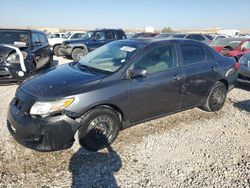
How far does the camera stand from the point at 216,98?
553 centimetres

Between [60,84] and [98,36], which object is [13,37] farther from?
[98,36]

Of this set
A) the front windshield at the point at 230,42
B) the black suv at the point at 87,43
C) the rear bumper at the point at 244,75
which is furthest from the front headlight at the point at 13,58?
the front windshield at the point at 230,42

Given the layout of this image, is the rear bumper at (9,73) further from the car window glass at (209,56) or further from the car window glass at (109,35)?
the car window glass at (109,35)

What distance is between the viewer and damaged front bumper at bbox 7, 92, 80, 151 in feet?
11.0

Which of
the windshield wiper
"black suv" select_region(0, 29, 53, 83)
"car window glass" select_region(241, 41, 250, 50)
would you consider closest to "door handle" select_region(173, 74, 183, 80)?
the windshield wiper

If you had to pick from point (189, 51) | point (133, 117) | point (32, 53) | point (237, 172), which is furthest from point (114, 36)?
point (237, 172)

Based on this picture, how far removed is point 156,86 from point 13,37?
610 centimetres

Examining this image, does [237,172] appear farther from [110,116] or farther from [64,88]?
[64,88]

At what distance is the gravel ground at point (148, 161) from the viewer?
3.21 metres

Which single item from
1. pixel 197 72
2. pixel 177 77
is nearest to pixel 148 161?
pixel 177 77

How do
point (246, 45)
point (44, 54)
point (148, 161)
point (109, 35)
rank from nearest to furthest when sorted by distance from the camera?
point (148, 161) → point (44, 54) → point (246, 45) → point (109, 35)

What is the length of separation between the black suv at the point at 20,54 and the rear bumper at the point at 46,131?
3.87 metres

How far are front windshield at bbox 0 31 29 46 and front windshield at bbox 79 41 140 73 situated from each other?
4.36m

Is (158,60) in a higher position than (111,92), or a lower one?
higher
